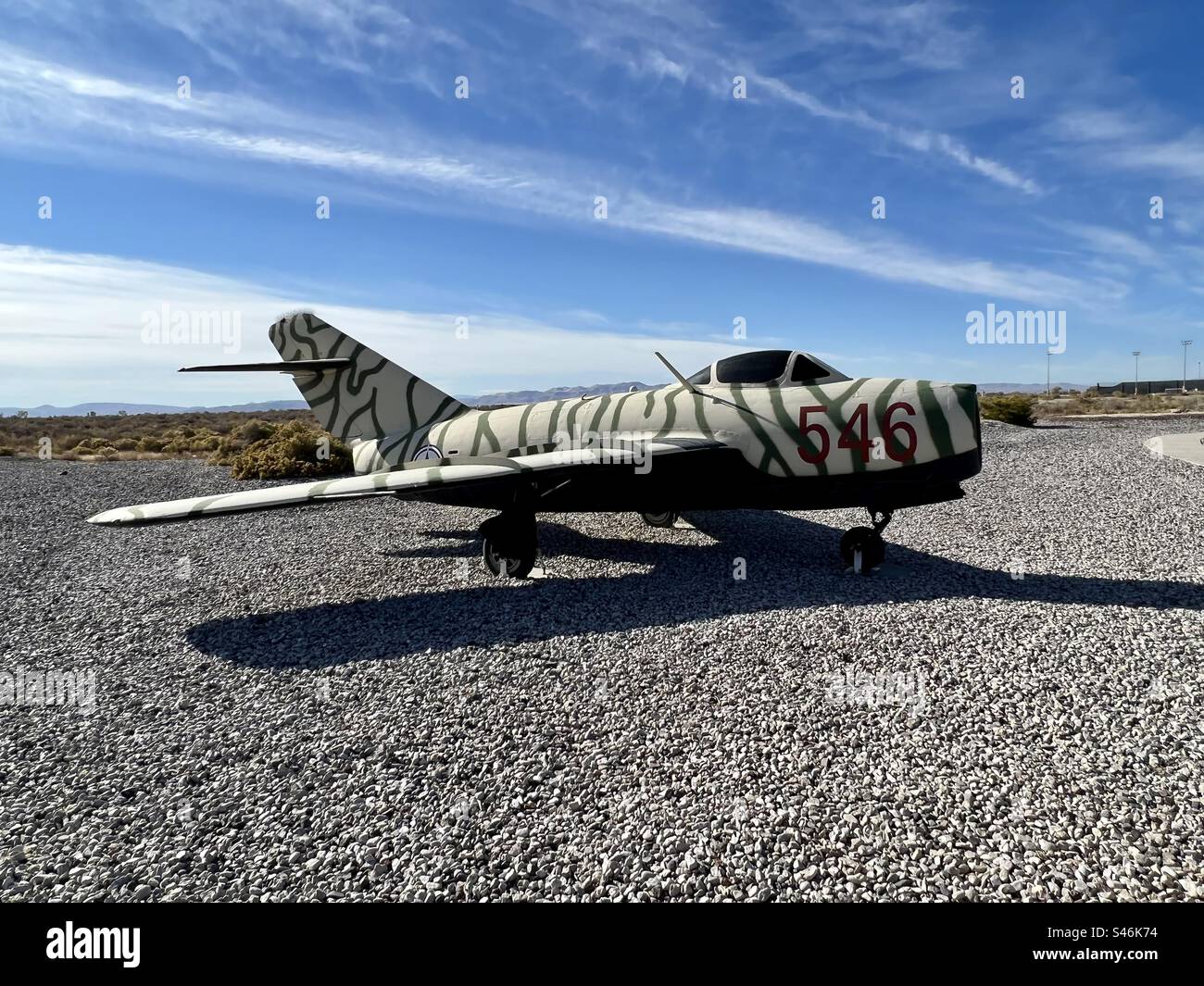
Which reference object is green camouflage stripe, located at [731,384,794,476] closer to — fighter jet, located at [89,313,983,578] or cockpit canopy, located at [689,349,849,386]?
fighter jet, located at [89,313,983,578]

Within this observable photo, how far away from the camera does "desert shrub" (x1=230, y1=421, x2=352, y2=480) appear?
21.4 metres

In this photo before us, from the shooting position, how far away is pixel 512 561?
8.97 metres

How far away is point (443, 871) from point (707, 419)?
22.7ft

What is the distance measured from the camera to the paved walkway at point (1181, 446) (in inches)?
738

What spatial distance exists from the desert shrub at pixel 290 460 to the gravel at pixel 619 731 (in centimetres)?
1227

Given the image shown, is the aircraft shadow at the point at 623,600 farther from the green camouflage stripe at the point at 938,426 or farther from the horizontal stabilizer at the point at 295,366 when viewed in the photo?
the horizontal stabilizer at the point at 295,366

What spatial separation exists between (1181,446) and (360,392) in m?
27.0

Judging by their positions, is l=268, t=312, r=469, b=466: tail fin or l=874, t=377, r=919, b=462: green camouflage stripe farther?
l=268, t=312, r=469, b=466: tail fin

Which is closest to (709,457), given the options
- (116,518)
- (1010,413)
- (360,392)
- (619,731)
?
(619,731)

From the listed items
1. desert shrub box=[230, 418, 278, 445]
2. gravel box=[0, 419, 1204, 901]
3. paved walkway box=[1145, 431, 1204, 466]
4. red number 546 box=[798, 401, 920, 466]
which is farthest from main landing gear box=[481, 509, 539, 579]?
desert shrub box=[230, 418, 278, 445]

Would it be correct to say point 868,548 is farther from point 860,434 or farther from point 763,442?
point 763,442

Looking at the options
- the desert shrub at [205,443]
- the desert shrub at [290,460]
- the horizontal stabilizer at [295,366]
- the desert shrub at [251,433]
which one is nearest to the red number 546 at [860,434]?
the horizontal stabilizer at [295,366]

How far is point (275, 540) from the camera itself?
11.5 m

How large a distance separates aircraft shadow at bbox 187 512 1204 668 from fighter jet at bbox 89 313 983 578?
82 centimetres
